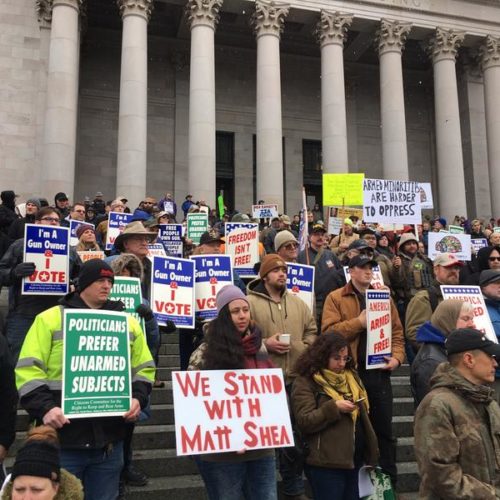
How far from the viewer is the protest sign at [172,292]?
7340mm

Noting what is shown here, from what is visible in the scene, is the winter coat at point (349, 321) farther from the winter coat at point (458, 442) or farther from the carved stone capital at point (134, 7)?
the carved stone capital at point (134, 7)

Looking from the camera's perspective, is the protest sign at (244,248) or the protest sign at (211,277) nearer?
the protest sign at (211,277)

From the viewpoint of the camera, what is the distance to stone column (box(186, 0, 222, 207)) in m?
23.5

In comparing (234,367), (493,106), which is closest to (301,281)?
(234,367)

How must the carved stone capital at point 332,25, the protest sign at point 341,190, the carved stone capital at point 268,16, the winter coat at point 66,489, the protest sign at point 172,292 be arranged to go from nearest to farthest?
the winter coat at point 66,489
the protest sign at point 172,292
the protest sign at point 341,190
the carved stone capital at point 268,16
the carved stone capital at point 332,25

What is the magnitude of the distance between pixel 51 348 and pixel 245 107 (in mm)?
29286

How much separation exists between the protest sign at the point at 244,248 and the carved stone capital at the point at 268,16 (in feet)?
58.4

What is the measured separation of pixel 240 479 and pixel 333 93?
2382 centimetres

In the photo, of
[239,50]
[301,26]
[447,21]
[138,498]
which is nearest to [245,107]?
[239,50]

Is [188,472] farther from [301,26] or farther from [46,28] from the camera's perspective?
[301,26]

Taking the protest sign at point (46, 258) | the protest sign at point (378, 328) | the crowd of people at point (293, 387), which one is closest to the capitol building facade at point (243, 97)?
the protest sign at point (46, 258)

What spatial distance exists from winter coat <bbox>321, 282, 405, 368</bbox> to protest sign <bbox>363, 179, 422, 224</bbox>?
735 centimetres

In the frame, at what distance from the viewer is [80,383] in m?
4.01

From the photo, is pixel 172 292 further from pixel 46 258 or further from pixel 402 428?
pixel 402 428
